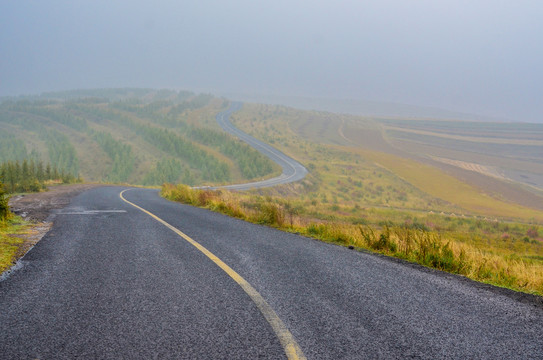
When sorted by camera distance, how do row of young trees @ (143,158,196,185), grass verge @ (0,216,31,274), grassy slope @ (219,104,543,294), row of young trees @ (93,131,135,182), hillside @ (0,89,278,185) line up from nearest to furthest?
grass verge @ (0,216,31,274), grassy slope @ (219,104,543,294), row of young trees @ (143,158,196,185), hillside @ (0,89,278,185), row of young trees @ (93,131,135,182)

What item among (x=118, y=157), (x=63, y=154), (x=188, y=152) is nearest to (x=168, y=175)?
(x=188, y=152)

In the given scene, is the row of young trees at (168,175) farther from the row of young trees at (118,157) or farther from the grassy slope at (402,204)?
the grassy slope at (402,204)

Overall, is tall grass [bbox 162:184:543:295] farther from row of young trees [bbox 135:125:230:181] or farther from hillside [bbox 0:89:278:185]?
row of young trees [bbox 135:125:230:181]

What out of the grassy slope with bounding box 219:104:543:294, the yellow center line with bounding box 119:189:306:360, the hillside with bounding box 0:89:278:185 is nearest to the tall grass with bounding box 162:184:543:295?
the grassy slope with bounding box 219:104:543:294

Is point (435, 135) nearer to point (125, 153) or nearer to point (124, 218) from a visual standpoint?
point (125, 153)

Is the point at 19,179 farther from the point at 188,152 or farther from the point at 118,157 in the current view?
the point at 118,157

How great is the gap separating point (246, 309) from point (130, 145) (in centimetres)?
11561

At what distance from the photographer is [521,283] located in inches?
201

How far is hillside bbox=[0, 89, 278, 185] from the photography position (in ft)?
274

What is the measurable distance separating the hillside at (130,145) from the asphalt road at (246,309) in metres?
56.1

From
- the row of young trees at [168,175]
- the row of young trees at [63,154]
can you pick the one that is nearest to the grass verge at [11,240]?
the row of young trees at [168,175]

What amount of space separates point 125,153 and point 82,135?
43868 mm

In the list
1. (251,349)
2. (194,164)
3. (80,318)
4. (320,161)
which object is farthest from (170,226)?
(194,164)

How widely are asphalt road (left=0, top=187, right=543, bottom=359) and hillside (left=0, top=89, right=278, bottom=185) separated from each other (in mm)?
56064
